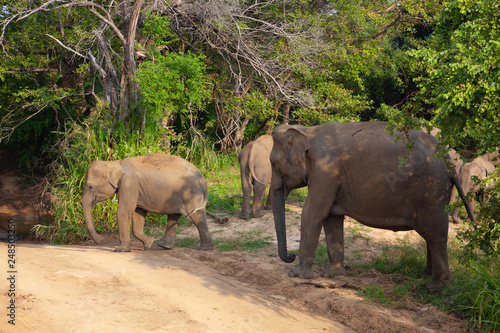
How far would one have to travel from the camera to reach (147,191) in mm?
8719

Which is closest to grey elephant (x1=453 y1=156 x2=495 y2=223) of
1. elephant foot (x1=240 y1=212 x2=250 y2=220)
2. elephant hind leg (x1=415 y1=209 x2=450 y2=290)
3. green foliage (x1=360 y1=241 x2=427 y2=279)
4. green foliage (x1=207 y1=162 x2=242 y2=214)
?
green foliage (x1=360 y1=241 x2=427 y2=279)

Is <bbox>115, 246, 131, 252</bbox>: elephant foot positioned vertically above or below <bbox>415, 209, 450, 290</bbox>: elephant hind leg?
below

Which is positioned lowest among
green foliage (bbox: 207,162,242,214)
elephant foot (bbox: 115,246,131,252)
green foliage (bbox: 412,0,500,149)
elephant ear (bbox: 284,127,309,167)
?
elephant foot (bbox: 115,246,131,252)

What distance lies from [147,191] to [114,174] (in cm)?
62

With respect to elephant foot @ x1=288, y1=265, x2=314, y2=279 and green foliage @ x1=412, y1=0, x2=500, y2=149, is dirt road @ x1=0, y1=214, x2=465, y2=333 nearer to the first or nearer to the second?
elephant foot @ x1=288, y1=265, x2=314, y2=279

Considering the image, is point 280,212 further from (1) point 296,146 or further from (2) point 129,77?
(2) point 129,77

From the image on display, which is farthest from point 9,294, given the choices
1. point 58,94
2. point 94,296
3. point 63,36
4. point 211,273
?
point 63,36

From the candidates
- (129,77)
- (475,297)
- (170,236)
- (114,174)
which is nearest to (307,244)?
(475,297)

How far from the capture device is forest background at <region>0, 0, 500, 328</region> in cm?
1225

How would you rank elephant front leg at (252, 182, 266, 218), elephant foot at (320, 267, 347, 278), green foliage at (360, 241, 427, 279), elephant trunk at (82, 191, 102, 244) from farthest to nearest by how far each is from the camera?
elephant front leg at (252, 182, 266, 218), elephant trunk at (82, 191, 102, 244), green foliage at (360, 241, 427, 279), elephant foot at (320, 267, 347, 278)

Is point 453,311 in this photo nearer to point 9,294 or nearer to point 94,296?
point 94,296

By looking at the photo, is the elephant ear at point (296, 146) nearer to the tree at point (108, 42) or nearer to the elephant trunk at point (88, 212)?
the elephant trunk at point (88, 212)

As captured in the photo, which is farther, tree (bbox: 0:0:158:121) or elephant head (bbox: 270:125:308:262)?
tree (bbox: 0:0:158:121)

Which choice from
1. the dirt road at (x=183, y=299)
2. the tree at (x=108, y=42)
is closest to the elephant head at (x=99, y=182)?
the dirt road at (x=183, y=299)
